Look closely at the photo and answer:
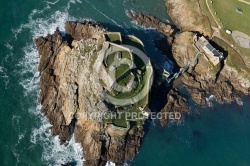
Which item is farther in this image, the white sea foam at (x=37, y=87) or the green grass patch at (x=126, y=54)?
the green grass patch at (x=126, y=54)

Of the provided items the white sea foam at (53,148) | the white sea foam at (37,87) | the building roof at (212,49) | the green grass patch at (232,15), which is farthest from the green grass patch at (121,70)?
the green grass patch at (232,15)

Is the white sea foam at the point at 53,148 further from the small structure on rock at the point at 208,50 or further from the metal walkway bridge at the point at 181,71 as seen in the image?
the small structure on rock at the point at 208,50

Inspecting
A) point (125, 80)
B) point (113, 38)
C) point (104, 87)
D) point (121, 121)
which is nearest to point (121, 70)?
point (125, 80)

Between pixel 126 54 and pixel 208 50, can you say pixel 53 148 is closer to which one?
pixel 126 54

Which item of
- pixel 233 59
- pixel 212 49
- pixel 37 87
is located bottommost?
pixel 37 87

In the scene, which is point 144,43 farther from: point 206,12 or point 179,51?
point 206,12

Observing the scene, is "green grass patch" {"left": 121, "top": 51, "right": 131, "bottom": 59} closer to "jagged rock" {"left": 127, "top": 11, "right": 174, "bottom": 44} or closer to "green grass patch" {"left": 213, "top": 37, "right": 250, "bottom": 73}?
"jagged rock" {"left": 127, "top": 11, "right": 174, "bottom": 44}

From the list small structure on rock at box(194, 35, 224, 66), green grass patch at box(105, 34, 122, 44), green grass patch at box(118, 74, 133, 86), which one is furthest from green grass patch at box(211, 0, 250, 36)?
green grass patch at box(118, 74, 133, 86)

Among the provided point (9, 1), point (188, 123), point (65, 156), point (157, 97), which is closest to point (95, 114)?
point (65, 156)

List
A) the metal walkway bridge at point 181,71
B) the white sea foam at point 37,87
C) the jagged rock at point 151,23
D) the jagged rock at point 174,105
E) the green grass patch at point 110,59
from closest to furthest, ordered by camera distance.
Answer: the white sea foam at point 37,87, the green grass patch at point 110,59, the jagged rock at point 174,105, the metal walkway bridge at point 181,71, the jagged rock at point 151,23
